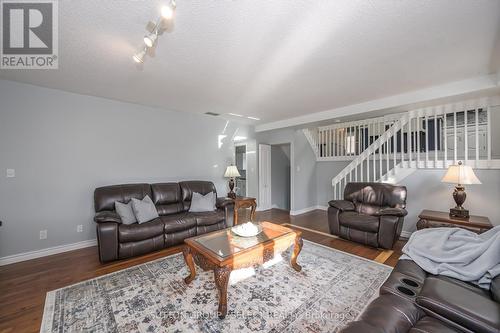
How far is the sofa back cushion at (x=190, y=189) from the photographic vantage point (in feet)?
13.0

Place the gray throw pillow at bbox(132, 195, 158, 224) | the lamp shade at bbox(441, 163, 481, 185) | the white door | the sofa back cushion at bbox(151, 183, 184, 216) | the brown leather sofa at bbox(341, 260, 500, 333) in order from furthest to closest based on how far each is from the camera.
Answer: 1. the white door
2. the sofa back cushion at bbox(151, 183, 184, 216)
3. the gray throw pillow at bbox(132, 195, 158, 224)
4. the lamp shade at bbox(441, 163, 481, 185)
5. the brown leather sofa at bbox(341, 260, 500, 333)

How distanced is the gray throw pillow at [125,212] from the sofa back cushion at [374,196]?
3762mm

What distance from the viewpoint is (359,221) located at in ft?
10.9

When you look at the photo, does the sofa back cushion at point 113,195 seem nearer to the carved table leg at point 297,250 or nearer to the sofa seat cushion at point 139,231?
the sofa seat cushion at point 139,231

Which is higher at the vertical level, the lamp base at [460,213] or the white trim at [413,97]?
the white trim at [413,97]

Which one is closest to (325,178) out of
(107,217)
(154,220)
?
(154,220)

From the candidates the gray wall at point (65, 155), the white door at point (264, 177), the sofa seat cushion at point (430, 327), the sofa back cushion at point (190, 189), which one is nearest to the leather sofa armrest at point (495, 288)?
the sofa seat cushion at point (430, 327)

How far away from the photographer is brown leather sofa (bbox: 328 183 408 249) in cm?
310

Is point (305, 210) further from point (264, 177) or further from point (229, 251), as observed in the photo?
point (229, 251)

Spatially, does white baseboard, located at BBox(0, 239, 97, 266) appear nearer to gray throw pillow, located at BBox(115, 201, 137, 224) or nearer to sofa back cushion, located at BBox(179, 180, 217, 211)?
gray throw pillow, located at BBox(115, 201, 137, 224)

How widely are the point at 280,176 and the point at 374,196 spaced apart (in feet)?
9.74

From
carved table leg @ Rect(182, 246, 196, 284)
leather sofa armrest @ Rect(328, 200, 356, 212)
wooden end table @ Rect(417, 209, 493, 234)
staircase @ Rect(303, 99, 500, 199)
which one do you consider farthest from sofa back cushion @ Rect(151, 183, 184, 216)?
wooden end table @ Rect(417, 209, 493, 234)

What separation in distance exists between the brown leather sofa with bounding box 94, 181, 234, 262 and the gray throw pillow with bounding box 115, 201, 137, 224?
77mm

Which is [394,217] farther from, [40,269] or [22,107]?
[22,107]
